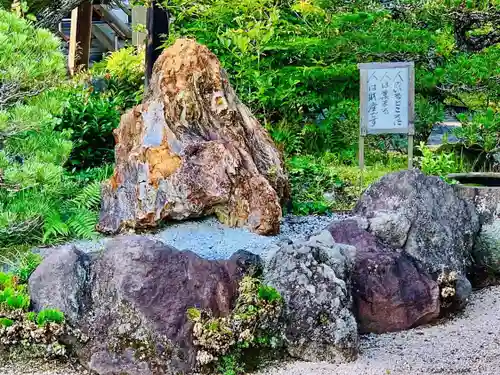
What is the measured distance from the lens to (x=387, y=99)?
6488mm

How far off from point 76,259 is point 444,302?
2298mm

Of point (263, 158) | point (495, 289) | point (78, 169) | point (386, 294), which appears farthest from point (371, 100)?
point (78, 169)

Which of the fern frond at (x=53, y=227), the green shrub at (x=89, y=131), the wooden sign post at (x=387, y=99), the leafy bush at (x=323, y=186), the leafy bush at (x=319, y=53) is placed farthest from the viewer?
the leafy bush at (x=319, y=53)

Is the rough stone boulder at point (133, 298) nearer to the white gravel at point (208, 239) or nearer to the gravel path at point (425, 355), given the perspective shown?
the gravel path at point (425, 355)

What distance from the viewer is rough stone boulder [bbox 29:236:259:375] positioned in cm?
374

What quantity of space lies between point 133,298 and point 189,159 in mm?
1349

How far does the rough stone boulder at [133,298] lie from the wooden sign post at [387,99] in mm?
2946

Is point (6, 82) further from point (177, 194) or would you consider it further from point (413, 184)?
point (413, 184)

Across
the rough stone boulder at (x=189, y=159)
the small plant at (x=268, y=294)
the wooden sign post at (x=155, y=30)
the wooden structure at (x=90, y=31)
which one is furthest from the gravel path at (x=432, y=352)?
the wooden structure at (x=90, y=31)

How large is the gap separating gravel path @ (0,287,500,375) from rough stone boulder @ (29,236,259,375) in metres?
0.26

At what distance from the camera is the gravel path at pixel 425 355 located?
12.4ft

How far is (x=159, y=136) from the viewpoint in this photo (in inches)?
196

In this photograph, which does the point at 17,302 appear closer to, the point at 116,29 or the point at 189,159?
the point at 189,159

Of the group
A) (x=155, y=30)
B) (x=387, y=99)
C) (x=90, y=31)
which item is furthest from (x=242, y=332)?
(x=90, y=31)
